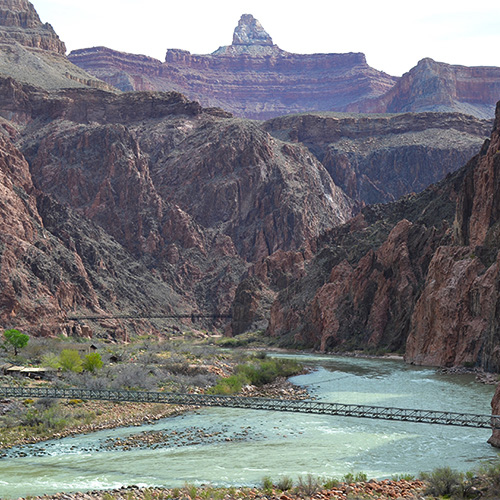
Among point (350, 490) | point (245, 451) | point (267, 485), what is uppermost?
point (350, 490)

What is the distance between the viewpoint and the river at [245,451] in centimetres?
4403

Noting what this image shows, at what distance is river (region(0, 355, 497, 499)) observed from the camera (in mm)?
44031

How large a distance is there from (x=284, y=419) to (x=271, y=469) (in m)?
→ 18.8

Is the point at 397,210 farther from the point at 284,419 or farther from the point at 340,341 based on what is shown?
the point at 284,419

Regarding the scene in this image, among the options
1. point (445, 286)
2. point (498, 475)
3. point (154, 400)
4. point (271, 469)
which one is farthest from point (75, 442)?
point (445, 286)

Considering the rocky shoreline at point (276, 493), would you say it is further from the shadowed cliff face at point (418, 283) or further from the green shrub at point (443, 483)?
the shadowed cliff face at point (418, 283)

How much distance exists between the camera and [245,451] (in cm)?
5144

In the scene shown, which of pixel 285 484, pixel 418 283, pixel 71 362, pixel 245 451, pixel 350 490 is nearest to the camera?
pixel 350 490

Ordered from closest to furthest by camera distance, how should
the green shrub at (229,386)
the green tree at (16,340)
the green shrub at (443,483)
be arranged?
1. the green shrub at (443,483)
2. the green shrub at (229,386)
3. the green tree at (16,340)

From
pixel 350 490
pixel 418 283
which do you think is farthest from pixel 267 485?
pixel 418 283

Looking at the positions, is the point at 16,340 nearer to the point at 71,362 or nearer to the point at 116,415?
the point at 71,362

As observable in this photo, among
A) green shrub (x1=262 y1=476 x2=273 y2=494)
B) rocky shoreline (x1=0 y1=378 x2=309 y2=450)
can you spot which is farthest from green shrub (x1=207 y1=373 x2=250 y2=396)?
green shrub (x1=262 y1=476 x2=273 y2=494)

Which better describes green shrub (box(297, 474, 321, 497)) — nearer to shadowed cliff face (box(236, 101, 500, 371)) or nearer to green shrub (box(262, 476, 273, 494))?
green shrub (box(262, 476, 273, 494))

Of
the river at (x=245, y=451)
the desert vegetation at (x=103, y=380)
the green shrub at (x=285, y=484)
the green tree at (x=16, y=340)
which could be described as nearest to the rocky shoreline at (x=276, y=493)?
the green shrub at (x=285, y=484)
